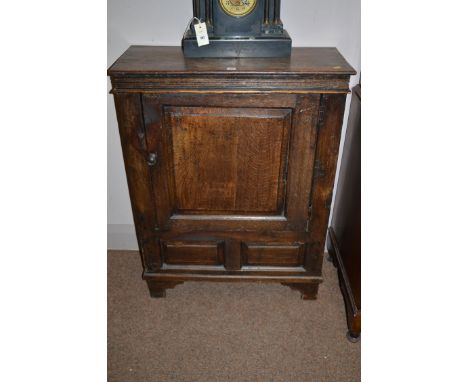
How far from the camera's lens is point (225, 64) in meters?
1.31

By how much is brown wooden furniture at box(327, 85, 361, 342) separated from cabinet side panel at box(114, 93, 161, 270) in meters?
0.90

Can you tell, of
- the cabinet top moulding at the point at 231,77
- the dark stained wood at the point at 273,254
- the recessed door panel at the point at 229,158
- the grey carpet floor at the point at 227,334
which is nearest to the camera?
the cabinet top moulding at the point at 231,77

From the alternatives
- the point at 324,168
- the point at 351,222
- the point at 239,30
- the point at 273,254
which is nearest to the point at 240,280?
the point at 273,254

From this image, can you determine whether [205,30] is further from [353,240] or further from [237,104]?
[353,240]

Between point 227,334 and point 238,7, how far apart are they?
54.9 inches

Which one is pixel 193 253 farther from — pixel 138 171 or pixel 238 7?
pixel 238 7

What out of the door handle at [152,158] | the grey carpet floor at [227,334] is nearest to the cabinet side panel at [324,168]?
the grey carpet floor at [227,334]

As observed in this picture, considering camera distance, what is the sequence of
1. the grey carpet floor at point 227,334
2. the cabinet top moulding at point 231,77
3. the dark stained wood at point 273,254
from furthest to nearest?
the dark stained wood at point 273,254
the grey carpet floor at point 227,334
the cabinet top moulding at point 231,77

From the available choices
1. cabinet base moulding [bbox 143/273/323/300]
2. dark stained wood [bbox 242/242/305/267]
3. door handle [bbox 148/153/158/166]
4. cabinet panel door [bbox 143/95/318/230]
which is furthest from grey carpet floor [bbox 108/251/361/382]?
door handle [bbox 148/153/158/166]

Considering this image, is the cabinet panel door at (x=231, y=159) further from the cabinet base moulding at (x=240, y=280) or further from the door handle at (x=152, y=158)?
the cabinet base moulding at (x=240, y=280)

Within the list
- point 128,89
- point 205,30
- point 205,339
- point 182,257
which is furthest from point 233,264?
point 205,30

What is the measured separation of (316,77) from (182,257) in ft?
3.31

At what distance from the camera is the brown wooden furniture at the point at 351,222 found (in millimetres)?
1599

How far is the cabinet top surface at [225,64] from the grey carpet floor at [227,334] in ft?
3.77
